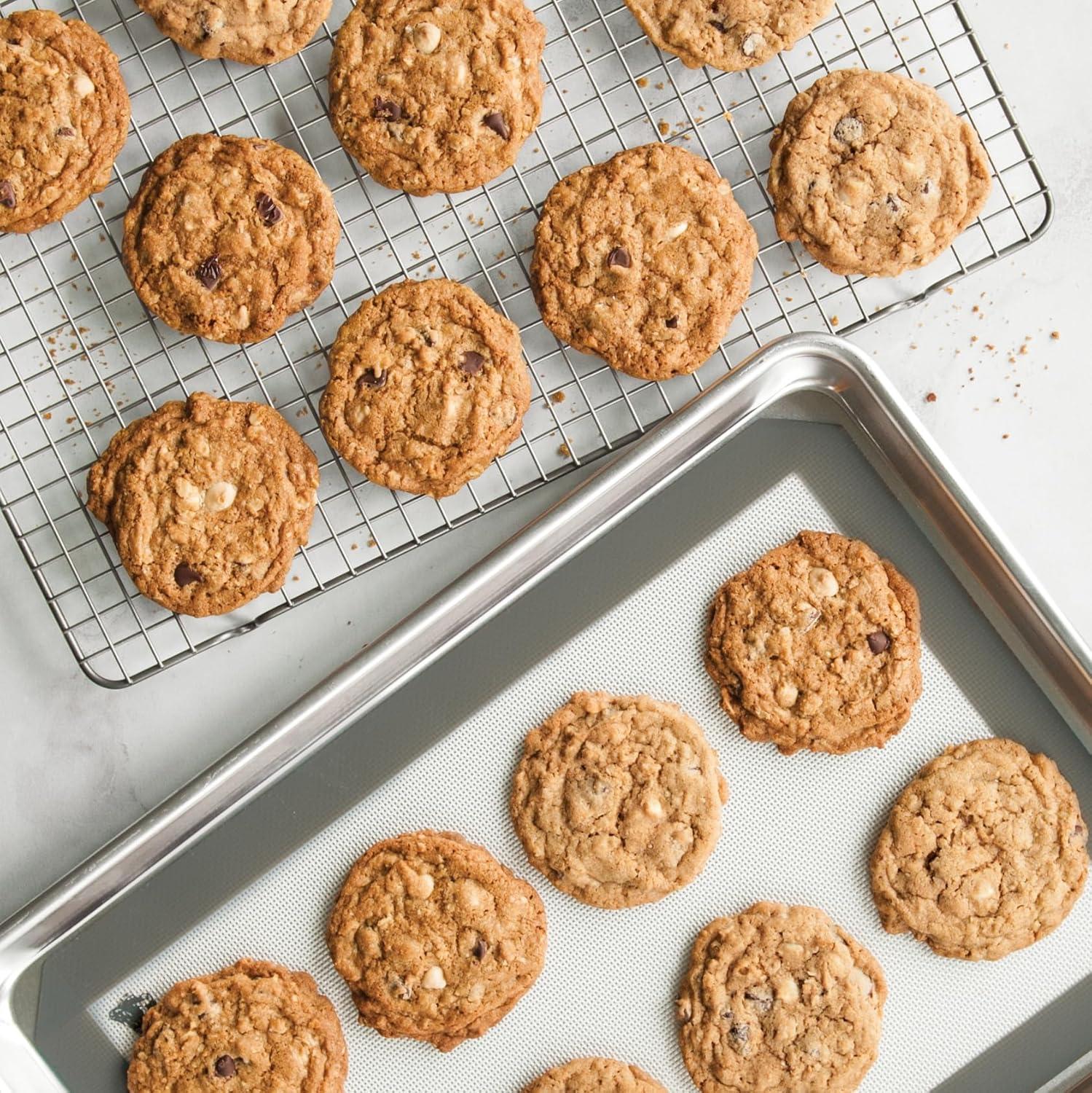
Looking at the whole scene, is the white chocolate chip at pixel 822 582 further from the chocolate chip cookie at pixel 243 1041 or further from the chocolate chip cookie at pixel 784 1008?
the chocolate chip cookie at pixel 243 1041

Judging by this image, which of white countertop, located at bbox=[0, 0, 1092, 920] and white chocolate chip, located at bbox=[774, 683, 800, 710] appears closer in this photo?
white chocolate chip, located at bbox=[774, 683, 800, 710]

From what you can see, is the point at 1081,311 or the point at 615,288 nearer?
the point at 615,288

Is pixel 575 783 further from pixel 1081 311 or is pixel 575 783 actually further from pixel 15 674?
pixel 1081 311

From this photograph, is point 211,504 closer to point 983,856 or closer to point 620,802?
point 620,802

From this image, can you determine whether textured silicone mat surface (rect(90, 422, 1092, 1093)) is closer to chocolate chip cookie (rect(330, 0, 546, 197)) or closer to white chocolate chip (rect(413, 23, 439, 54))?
chocolate chip cookie (rect(330, 0, 546, 197))

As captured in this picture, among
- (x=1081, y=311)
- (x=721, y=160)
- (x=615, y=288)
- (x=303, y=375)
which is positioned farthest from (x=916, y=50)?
(x=303, y=375)

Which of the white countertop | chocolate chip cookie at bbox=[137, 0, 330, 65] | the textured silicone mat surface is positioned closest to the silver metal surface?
the textured silicone mat surface

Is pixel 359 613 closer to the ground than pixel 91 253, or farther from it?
closer to the ground
